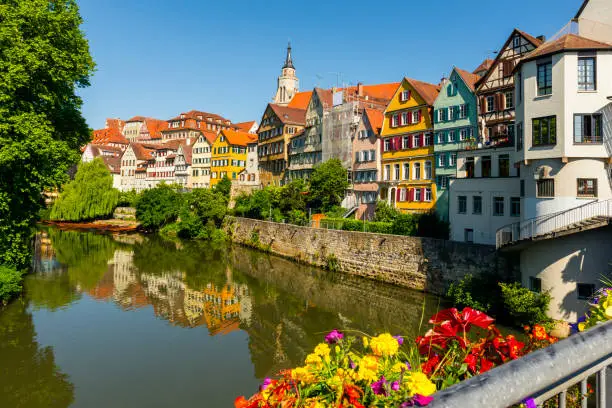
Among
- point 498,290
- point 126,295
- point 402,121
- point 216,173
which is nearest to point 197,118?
point 216,173

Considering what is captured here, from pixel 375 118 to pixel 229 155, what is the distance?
31616 mm

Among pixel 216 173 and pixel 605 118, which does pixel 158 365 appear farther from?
pixel 216 173

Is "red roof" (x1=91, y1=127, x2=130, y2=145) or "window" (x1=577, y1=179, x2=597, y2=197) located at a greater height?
"red roof" (x1=91, y1=127, x2=130, y2=145)

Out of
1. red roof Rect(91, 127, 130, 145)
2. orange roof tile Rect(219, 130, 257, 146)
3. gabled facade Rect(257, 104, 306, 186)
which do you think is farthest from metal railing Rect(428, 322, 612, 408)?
red roof Rect(91, 127, 130, 145)

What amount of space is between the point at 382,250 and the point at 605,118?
15.1 meters

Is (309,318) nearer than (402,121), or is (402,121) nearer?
(309,318)

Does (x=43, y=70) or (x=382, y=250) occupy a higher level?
(x=43, y=70)

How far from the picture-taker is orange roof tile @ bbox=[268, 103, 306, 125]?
6022 cm

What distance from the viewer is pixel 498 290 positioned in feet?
70.0

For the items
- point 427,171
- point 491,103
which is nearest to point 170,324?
point 427,171

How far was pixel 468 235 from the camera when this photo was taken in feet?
88.7

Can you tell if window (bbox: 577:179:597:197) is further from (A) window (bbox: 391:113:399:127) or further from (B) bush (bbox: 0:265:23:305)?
(B) bush (bbox: 0:265:23:305)

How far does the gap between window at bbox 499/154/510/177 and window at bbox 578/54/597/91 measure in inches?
290

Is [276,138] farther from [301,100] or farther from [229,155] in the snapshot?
[301,100]
